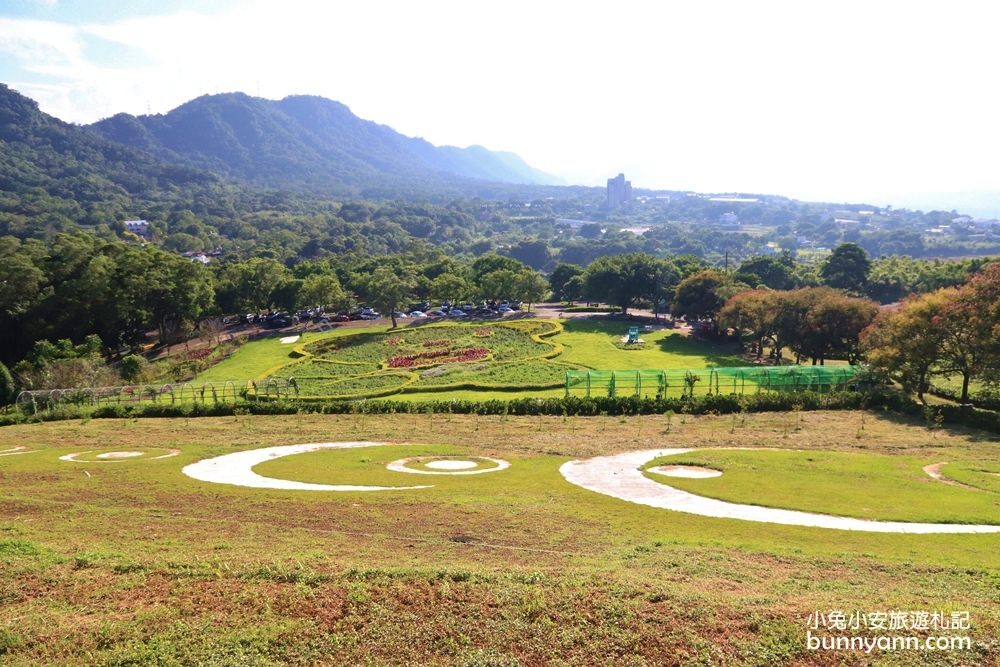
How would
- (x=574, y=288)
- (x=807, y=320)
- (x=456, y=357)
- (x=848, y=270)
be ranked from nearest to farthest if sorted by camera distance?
(x=807, y=320) < (x=456, y=357) < (x=848, y=270) < (x=574, y=288)

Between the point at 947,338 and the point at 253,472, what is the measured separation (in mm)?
47018

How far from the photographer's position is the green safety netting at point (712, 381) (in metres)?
46.8

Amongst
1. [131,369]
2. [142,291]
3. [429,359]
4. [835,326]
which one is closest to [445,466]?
[429,359]

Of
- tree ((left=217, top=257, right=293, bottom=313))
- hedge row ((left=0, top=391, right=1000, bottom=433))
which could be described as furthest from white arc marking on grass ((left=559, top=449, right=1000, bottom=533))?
tree ((left=217, top=257, right=293, bottom=313))

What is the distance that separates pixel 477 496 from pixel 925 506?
16.7 meters

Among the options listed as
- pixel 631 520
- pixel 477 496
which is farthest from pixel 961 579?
pixel 477 496

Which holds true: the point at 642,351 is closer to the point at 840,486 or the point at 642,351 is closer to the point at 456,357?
the point at 456,357

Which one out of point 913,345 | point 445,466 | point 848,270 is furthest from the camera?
point 848,270

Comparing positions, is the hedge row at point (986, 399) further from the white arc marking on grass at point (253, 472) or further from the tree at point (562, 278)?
the tree at point (562, 278)

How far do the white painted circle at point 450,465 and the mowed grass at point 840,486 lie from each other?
346 inches

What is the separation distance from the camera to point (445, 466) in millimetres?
28812

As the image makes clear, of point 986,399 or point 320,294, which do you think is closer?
point 986,399

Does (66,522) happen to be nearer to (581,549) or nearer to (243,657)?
(243,657)

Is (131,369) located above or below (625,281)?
below
